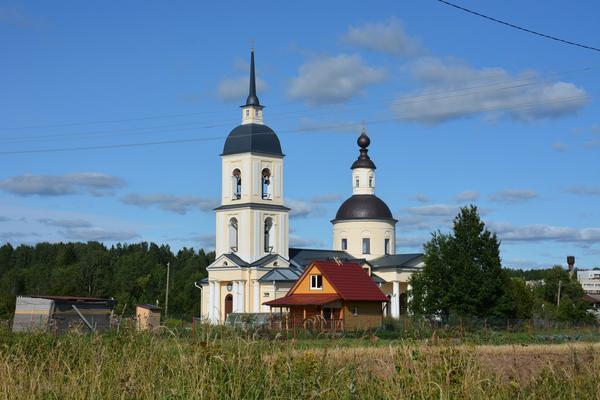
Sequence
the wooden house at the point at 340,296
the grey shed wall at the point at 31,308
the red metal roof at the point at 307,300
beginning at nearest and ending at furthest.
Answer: the grey shed wall at the point at 31,308 < the wooden house at the point at 340,296 < the red metal roof at the point at 307,300

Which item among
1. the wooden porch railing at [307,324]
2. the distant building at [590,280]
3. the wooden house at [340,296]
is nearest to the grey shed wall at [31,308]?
the wooden porch railing at [307,324]

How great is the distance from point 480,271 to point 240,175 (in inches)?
1121

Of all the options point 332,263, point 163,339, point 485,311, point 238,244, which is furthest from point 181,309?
point 163,339

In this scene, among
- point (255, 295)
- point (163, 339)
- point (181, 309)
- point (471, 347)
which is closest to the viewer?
point (471, 347)

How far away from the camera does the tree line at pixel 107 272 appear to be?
94.7 m

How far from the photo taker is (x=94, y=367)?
10.3 m

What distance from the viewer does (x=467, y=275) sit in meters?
53.8

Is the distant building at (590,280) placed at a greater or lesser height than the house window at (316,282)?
greater

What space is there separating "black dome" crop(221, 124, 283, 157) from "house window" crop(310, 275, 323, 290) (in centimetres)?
2066

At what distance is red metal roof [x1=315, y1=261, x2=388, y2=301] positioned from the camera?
53.3 m

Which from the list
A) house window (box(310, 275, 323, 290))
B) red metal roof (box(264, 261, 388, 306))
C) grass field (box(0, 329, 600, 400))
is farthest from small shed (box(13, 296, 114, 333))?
grass field (box(0, 329, 600, 400))

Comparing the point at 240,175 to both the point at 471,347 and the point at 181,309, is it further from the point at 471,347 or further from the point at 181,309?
the point at 471,347

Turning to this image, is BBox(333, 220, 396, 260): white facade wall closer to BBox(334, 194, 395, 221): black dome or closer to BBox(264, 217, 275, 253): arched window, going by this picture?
BBox(334, 194, 395, 221): black dome

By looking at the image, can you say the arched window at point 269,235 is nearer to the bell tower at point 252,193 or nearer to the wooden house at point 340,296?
the bell tower at point 252,193
